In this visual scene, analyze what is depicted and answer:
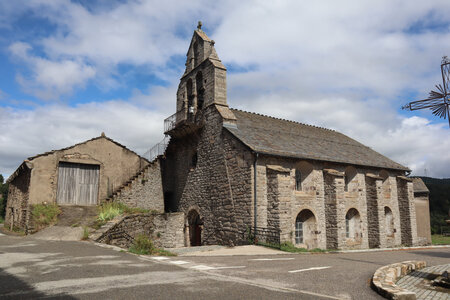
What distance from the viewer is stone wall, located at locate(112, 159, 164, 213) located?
19578 mm

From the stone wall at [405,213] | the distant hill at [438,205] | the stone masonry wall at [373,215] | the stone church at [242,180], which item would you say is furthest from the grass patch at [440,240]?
the stone masonry wall at [373,215]

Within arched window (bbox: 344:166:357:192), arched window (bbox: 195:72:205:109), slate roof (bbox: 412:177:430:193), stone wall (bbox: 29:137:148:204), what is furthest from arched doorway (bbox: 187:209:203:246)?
slate roof (bbox: 412:177:430:193)

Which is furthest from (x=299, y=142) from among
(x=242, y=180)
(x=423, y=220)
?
(x=423, y=220)

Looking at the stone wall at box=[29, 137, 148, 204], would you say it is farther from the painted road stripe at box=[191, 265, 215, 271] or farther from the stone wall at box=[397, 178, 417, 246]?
the stone wall at box=[397, 178, 417, 246]

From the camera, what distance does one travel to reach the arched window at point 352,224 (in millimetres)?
19312

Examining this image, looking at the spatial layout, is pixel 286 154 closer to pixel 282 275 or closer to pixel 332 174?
pixel 332 174

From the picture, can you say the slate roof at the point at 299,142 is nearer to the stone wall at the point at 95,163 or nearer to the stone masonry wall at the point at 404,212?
the stone masonry wall at the point at 404,212

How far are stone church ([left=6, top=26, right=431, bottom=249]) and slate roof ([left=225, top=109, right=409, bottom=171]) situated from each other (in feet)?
0.40

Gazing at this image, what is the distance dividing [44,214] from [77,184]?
9.55 feet

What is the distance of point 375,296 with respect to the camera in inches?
242

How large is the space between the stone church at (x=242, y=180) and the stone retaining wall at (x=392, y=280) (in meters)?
5.13

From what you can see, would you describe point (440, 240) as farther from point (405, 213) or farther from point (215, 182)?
point (215, 182)

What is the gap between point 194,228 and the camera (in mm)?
19391

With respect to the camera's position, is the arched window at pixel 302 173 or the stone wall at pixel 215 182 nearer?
the stone wall at pixel 215 182
